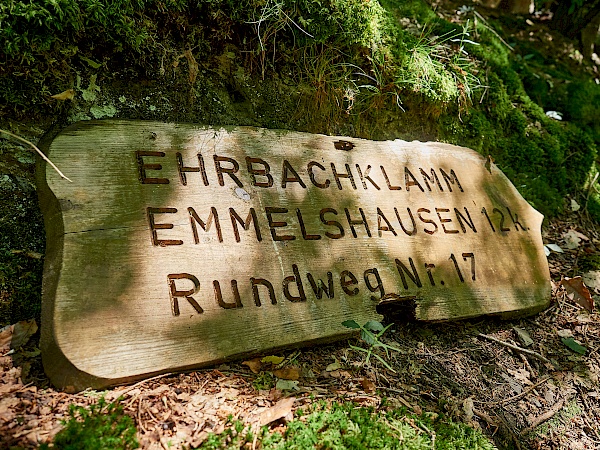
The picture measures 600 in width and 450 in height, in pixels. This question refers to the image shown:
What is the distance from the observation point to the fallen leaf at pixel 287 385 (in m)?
2.11

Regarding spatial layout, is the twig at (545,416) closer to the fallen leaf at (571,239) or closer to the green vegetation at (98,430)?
the fallen leaf at (571,239)

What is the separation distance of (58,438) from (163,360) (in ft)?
1.48

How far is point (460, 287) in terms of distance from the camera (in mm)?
2863

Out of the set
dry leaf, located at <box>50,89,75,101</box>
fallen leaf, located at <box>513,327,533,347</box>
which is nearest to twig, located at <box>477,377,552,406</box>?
fallen leaf, located at <box>513,327,533,347</box>

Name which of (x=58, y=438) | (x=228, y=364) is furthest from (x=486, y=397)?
(x=58, y=438)

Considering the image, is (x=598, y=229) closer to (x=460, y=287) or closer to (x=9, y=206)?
(x=460, y=287)

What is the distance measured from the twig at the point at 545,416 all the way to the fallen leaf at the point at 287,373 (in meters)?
1.21

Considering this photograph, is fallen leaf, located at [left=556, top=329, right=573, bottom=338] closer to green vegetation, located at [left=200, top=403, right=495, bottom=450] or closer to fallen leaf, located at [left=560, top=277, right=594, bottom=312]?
fallen leaf, located at [left=560, top=277, right=594, bottom=312]

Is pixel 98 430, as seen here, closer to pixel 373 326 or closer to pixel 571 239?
pixel 373 326

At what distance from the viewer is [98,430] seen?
Answer: 1702mm

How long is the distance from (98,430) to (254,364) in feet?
2.31

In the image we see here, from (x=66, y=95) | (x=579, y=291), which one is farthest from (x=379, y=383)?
(x=66, y=95)

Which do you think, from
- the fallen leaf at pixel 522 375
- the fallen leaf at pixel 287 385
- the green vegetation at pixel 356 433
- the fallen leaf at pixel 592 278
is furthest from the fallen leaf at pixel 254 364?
the fallen leaf at pixel 592 278

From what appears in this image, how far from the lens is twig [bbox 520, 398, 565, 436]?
245cm
